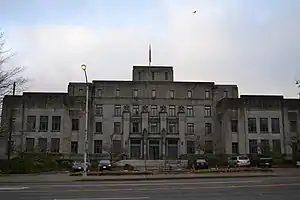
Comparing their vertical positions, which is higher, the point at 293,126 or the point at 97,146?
the point at 293,126

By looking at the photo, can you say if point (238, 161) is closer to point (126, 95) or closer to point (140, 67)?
point (126, 95)

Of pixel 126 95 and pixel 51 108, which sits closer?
pixel 51 108

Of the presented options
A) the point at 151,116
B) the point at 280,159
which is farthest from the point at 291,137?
the point at 151,116

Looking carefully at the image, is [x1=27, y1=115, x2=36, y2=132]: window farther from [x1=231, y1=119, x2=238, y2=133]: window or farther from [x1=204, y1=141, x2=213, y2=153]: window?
[x1=231, y1=119, x2=238, y2=133]: window

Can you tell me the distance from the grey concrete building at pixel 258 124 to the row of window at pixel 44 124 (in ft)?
99.6

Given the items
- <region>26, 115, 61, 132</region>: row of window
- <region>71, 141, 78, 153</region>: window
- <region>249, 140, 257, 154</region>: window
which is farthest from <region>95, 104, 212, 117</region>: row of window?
<region>249, 140, 257, 154</region>: window

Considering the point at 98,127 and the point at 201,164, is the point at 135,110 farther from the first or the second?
the point at 201,164

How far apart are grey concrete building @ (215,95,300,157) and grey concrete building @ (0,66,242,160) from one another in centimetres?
557

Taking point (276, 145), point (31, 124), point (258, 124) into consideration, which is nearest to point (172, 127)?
point (258, 124)

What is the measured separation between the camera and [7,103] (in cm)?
7038

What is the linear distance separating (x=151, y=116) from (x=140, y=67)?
39.1 feet

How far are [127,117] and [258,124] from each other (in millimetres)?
24147

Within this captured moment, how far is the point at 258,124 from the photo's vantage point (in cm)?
6912

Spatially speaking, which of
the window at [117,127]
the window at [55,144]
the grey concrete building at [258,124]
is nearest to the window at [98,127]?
the window at [117,127]
